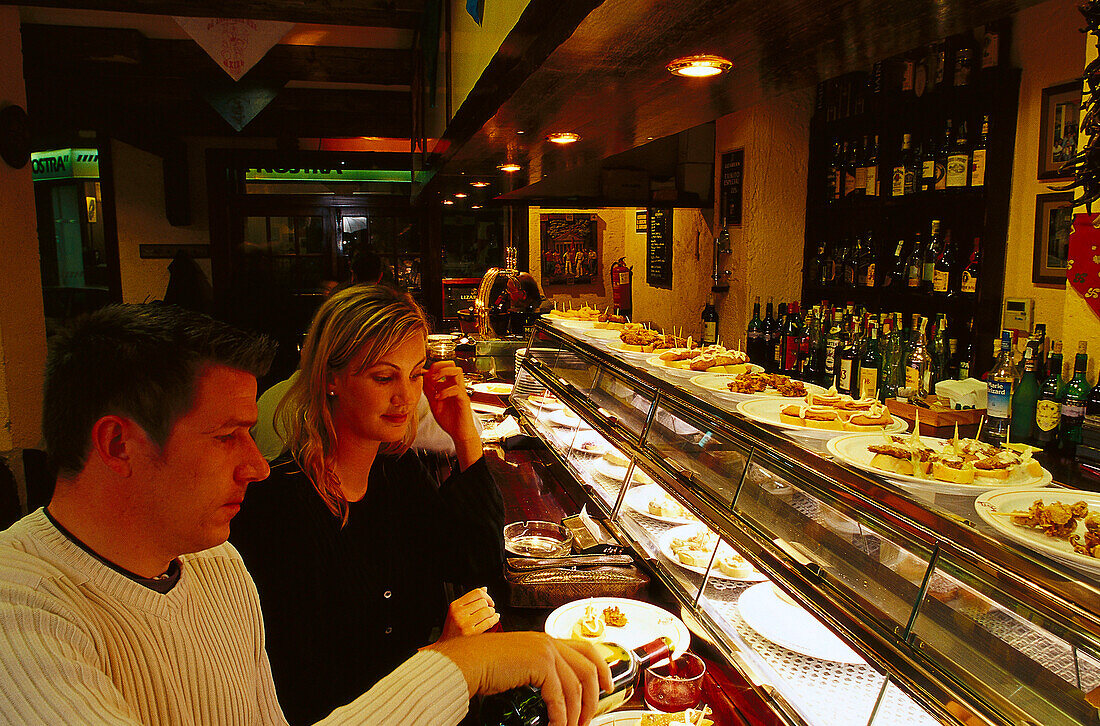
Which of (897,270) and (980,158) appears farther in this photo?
(897,270)

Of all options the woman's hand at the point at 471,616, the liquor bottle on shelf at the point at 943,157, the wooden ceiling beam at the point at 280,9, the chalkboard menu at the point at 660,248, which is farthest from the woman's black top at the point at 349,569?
the chalkboard menu at the point at 660,248

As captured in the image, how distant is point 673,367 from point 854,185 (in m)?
3.49

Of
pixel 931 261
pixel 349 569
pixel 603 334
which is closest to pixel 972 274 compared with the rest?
pixel 931 261

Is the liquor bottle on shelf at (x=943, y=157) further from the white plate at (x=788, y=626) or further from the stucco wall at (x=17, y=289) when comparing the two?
the stucco wall at (x=17, y=289)

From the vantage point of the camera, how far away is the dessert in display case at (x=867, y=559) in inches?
45.6

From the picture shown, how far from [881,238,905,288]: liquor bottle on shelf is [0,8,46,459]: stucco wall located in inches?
239

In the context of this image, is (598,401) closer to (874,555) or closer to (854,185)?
(874,555)

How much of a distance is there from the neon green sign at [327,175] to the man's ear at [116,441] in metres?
9.35

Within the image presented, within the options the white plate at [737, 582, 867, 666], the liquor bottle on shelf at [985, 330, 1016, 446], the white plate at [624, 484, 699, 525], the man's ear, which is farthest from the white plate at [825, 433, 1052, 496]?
the man's ear

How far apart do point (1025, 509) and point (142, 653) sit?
1545 mm

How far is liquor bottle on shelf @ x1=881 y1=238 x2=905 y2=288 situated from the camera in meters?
5.14

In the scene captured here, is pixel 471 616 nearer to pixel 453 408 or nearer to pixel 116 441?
pixel 453 408

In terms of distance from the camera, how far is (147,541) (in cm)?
99

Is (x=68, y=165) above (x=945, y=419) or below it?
above
